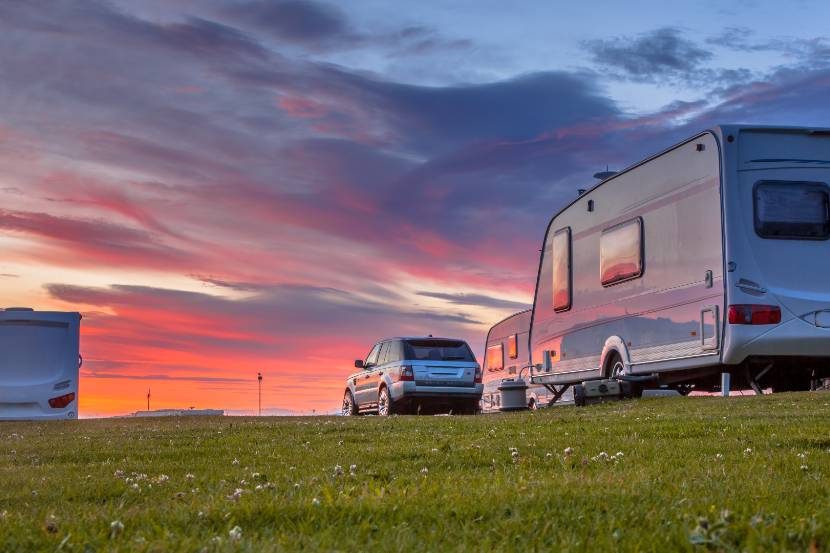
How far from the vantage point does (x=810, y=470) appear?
7453mm

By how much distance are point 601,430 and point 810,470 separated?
454 centimetres

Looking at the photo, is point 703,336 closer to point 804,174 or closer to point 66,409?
point 804,174

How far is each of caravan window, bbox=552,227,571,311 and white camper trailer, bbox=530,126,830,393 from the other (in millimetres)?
1531

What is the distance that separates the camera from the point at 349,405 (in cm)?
2783

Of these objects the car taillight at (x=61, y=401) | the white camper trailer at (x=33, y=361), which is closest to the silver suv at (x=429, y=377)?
the car taillight at (x=61, y=401)

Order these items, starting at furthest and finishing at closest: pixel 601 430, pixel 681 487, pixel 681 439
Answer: pixel 601 430, pixel 681 439, pixel 681 487

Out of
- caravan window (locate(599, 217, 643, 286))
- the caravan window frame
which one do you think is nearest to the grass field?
caravan window (locate(599, 217, 643, 286))

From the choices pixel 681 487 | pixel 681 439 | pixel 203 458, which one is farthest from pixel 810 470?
pixel 203 458

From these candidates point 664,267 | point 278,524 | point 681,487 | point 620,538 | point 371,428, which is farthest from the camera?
point 664,267

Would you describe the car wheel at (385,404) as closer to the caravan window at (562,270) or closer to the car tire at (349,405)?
the car tire at (349,405)

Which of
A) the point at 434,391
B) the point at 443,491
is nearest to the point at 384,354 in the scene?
the point at 434,391

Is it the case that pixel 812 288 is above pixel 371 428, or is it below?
above

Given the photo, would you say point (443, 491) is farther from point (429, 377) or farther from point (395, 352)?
point (395, 352)

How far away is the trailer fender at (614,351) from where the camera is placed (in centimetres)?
1877
